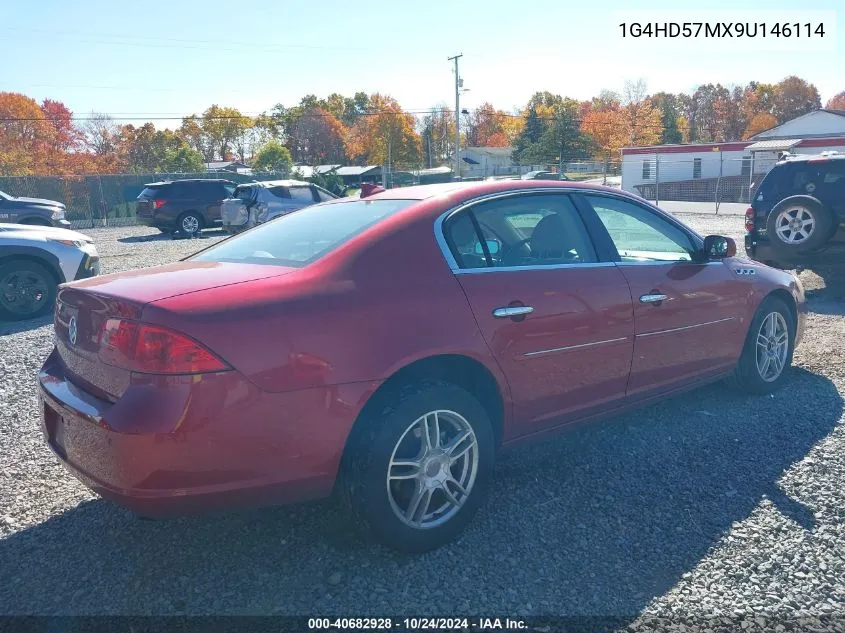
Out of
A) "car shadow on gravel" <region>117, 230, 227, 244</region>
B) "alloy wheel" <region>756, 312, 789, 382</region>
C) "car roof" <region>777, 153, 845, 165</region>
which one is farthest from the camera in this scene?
"car shadow on gravel" <region>117, 230, 227, 244</region>

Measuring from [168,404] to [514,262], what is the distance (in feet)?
5.92

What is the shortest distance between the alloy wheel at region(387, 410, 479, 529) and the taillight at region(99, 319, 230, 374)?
2.83 feet

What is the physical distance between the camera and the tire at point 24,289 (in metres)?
7.95

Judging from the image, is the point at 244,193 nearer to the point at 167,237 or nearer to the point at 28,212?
the point at 167,237

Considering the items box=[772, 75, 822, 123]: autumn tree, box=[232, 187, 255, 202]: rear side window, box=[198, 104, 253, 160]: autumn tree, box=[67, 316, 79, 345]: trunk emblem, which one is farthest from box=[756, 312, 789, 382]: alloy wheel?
box=[198, 104, 253, 160]: autumn tree

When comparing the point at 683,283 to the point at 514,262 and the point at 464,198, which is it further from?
the point at 464,198

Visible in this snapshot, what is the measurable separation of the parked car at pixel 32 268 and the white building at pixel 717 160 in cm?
2422

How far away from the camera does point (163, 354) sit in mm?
2398

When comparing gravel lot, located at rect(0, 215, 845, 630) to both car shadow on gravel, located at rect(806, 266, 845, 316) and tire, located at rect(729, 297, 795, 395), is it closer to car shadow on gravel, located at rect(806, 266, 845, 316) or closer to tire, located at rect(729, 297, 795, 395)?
tire, located at rect(729, 297, 795, 395)

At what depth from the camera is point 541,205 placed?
3.71 meters

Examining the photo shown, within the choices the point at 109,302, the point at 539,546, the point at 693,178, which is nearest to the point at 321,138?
the point at 693,178

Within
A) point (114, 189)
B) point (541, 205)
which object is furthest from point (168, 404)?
point (114, 189)

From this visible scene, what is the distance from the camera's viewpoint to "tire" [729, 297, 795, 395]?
469cm

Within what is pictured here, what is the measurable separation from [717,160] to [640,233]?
4069 cm
